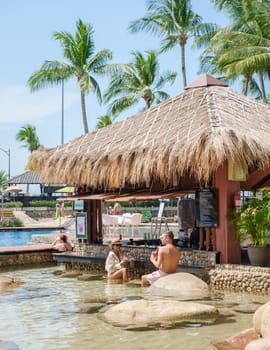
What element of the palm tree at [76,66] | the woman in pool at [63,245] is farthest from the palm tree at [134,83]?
the woman in pool at [63,245]

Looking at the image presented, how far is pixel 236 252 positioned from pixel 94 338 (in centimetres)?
473

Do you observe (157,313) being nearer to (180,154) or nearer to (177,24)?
(180,154)

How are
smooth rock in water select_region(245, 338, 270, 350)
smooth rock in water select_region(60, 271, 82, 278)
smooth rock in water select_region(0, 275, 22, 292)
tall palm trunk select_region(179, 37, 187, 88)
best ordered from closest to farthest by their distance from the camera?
smooth rock in water select_region(245, 338, 270, 350)
smooth rock in water select_region(0, 275, 22, 292)
smooth rock in water select_region(60, 271, 82, 278)
tall palm trunk select_region(179, 37, 187, 88)

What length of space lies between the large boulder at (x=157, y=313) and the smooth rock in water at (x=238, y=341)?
4.31 feet

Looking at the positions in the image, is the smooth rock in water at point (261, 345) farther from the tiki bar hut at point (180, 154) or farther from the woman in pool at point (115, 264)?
the woman in pool at point (115, 264)

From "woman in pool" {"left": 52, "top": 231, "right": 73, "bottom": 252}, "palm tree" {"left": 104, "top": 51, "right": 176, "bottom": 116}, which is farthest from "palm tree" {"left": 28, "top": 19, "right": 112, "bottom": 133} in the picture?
"woman in pool" {"left": 52, "top": 231, "right": 73, "bottom": 252}

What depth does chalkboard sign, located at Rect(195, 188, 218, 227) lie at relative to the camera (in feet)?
35.1

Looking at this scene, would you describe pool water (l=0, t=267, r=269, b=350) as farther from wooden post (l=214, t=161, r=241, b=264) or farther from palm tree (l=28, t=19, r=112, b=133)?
palm tree (l=28, t=19, r=112, b=133)

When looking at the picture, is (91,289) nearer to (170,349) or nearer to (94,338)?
(94,338)


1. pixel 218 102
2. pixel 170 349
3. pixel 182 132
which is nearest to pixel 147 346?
pixel 170 349

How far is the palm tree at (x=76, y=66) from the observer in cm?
3267

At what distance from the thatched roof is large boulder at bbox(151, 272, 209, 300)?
185 cm

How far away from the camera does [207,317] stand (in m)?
7.51

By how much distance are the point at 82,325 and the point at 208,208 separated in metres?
4.27
